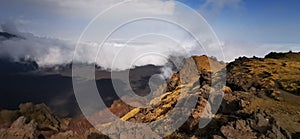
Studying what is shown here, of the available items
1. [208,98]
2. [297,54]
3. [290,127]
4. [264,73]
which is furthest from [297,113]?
[297,54]

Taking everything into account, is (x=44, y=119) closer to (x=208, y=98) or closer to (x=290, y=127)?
(x=208, y=98)

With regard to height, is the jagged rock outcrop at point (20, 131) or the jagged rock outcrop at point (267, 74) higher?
the jagged rock outcrop at point (267, 74)

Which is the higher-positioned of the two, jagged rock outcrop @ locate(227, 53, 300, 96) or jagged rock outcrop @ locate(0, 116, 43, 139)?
jagged rock outcrop @ locate(227, 53, 300, 96)

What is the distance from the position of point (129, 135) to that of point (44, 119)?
2029 centimetres

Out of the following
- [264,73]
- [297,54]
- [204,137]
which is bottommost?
[204,137]

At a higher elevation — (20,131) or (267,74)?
(267,74)

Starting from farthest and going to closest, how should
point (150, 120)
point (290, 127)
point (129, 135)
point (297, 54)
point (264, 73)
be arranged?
1. point (297, 54)
2. point (264, 73)
3. point (150, 120)
4. point (129, 135)
5. point (290, 127)

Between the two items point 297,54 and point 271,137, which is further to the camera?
point 297,54

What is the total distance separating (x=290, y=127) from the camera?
124ft

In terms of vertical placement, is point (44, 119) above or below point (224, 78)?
below

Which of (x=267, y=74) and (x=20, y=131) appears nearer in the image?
(x=20, y=131)

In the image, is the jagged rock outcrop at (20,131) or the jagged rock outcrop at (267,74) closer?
the jagged rock outcrop at (20,131)

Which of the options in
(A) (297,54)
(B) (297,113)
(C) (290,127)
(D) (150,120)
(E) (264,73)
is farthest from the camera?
(A) (297,54)

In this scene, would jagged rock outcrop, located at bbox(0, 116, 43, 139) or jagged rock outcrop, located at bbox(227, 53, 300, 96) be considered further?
jagged rock outcrop, located at bbox(227, 53, 300, 96)
